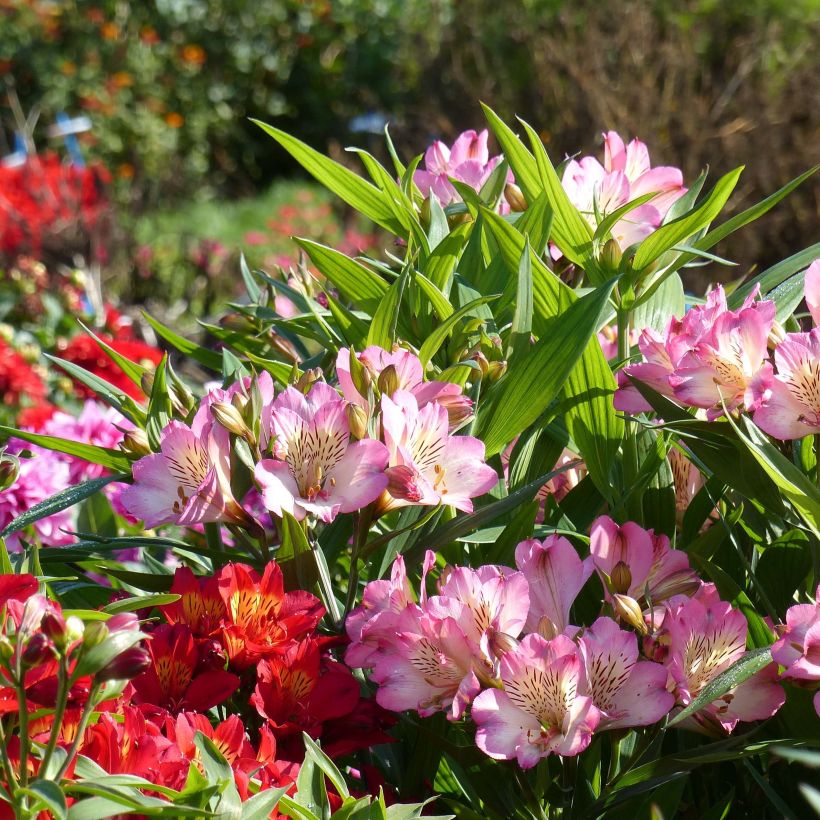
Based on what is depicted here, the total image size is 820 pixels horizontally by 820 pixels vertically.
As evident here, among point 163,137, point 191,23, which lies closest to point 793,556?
point 163,137

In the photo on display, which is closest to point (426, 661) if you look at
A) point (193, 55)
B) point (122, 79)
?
point (122, 79)

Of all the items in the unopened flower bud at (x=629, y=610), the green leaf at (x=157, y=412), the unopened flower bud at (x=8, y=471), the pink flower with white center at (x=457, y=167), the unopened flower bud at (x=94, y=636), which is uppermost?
the pink flower with white center at (x=457, y=167)

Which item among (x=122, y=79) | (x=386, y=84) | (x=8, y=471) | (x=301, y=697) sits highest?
(x=8, y=471)

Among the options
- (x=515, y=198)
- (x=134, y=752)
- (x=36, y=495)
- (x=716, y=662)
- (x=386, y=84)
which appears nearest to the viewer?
(x=134, y=752)

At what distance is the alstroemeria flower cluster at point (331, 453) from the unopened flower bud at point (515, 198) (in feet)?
1.10

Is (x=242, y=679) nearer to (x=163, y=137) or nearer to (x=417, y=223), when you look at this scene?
(x=417, y=223)

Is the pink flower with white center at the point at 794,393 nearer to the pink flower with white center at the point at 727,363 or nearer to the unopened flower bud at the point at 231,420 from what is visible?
the pink flower with white center at the point at 727,363

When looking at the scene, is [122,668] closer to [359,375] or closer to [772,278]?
[359,375]

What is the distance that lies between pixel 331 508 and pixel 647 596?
0.75ft

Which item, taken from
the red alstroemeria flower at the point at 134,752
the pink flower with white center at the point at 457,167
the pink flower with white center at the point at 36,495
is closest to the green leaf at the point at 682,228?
the pink flower with white center at the point at 457,167

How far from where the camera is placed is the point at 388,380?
0.73 metres

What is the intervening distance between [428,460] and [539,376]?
0.40 feet

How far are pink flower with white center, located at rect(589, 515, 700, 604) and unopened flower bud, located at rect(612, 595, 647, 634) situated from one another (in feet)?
0.06

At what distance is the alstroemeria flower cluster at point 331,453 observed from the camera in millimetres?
709
